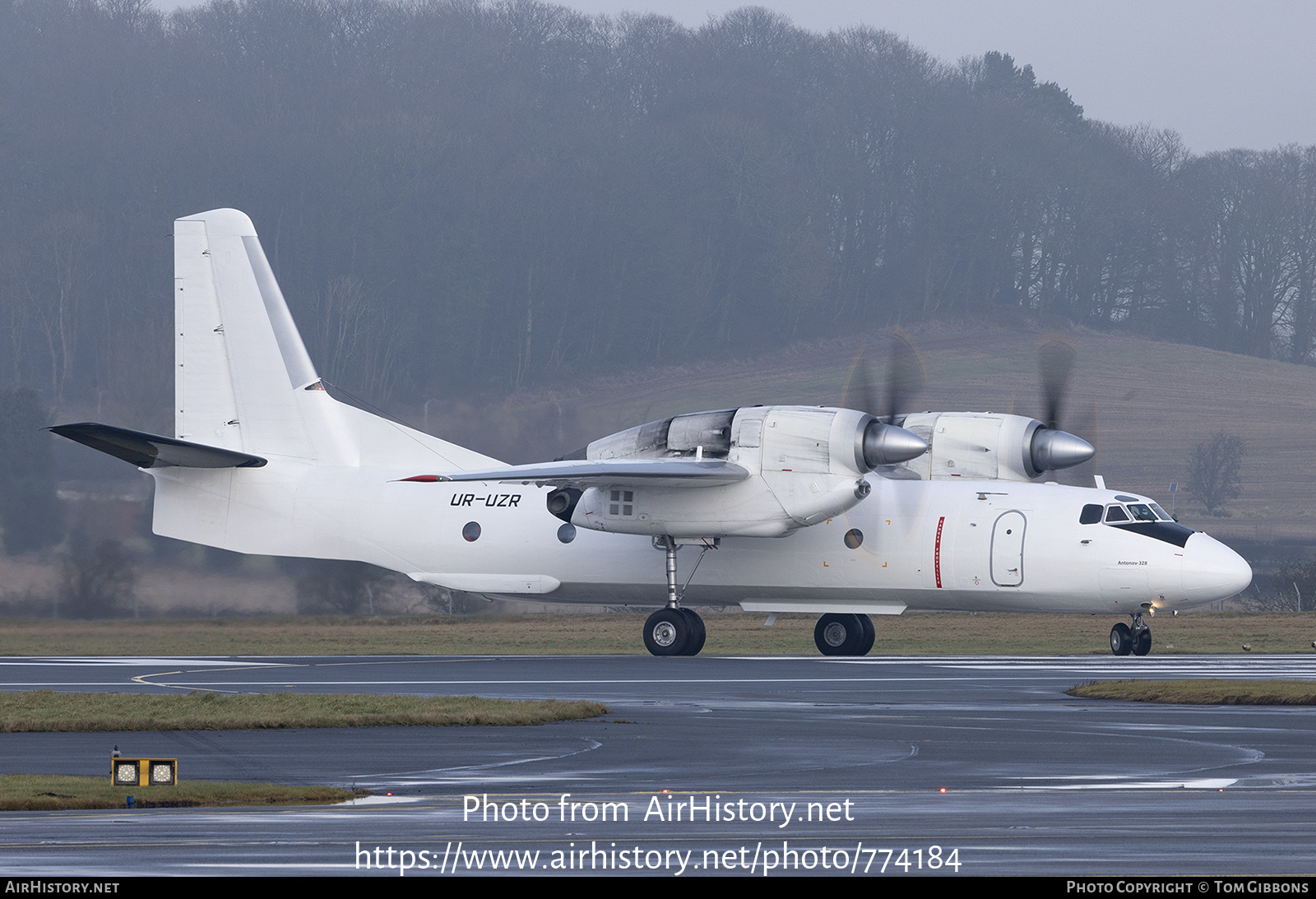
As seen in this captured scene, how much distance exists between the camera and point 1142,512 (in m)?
29.5

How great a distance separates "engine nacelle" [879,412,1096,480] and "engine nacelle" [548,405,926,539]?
203 cm

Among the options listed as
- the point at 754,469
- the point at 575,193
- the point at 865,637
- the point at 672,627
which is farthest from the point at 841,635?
the point at 575,193

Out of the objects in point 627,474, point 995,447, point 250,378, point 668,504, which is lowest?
point 668,504

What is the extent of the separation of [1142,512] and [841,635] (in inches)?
237

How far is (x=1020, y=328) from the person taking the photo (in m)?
105

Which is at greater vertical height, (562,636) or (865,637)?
Result: (865,637)

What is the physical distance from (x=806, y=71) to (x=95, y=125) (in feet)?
158

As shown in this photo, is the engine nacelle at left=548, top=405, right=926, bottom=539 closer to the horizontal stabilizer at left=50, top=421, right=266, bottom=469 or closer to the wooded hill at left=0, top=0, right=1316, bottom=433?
the horizontal stabilizer at left=50, top=421, right=266, bottom=469

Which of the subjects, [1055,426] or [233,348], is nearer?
[1055,426]

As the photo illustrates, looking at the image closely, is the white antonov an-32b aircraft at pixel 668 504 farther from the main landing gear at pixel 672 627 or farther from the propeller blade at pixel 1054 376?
the propeller blade at pixel 1054 376

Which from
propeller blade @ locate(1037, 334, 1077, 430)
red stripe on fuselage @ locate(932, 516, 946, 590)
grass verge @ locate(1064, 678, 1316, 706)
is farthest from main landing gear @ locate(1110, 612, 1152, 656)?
grass verge @ locate(1064, 678, 1316, 706)

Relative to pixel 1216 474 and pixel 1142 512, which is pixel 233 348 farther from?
pixel 1216 474
